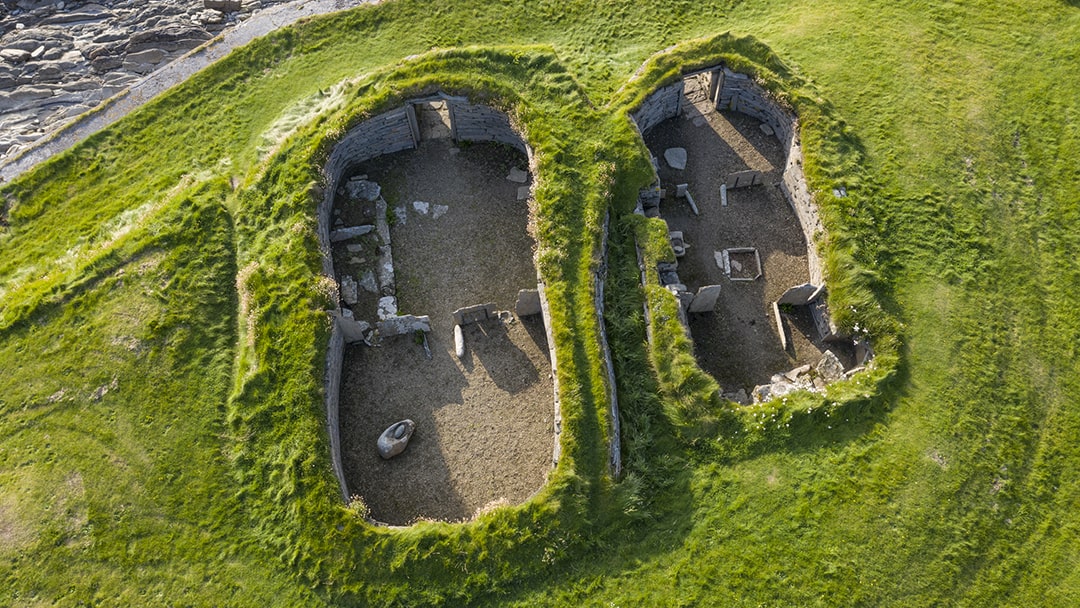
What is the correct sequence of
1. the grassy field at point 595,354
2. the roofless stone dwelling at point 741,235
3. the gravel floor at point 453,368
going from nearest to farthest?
the grassy field at point 595,354 → the gravel floor at point 453,368 → the roofless stone dwelling at point 741,235

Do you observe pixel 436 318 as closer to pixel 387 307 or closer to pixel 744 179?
pixel 387 307

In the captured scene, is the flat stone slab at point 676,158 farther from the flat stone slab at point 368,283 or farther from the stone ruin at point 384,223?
the flat stone slab at point 368,283

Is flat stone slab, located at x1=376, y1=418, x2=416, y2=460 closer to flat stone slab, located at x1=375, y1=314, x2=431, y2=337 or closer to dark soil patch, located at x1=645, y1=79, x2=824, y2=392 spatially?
flat stone slab, located at x1=375, y1=314, x2=431, y2=337

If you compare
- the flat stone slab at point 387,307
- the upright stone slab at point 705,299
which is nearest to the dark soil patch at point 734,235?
the upright stone slab at point 705,299

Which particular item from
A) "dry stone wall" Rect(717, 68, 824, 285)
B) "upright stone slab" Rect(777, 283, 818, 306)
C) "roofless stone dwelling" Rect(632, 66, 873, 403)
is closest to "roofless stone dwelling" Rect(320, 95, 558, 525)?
"roofless stone dwelling" Rect(632, 66, 873, 403)

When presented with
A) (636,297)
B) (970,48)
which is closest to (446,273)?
(636,297)

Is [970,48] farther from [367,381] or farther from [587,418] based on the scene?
[367,381]
